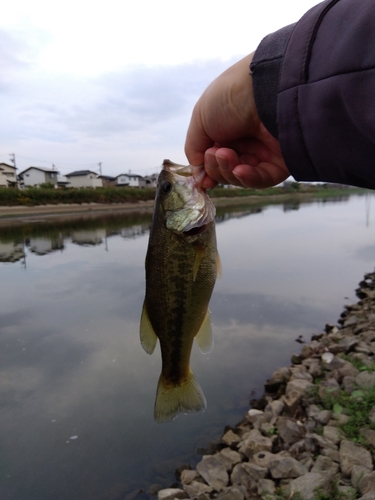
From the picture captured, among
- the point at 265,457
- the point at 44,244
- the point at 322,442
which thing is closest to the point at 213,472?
the point at 265,457

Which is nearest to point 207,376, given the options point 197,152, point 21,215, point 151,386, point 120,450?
point 151,386

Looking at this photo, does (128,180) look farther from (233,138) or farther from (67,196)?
(233,138)

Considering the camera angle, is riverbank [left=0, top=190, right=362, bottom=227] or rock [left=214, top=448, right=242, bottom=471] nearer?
rock [left=214, top=448, right=242, bottom=471]

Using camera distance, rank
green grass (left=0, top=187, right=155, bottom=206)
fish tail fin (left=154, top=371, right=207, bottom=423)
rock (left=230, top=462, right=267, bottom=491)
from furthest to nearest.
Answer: green grass (left=0, top=187, right=155, bottom=206)
rock (left=230, top=462, right=267, bottom=491)
fish tail fin (left=154, top=371, right=207, bottom=423)

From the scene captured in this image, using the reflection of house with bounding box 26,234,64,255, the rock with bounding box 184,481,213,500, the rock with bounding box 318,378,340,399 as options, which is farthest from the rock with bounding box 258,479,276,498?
the reflection of house with bounding box 26,234,64,255

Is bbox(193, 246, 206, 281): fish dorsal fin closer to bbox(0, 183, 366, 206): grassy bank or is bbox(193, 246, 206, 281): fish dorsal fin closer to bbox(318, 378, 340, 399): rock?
bbox(318, 378, 340, 399): rock

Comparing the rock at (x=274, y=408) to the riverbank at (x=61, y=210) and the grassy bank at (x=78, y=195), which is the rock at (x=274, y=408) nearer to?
the riverbank at (x=61, y=210)

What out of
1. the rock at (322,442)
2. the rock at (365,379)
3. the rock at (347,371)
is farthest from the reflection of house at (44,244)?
the rock at (322,442)

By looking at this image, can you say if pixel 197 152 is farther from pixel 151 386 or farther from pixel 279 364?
pixel 279 364
